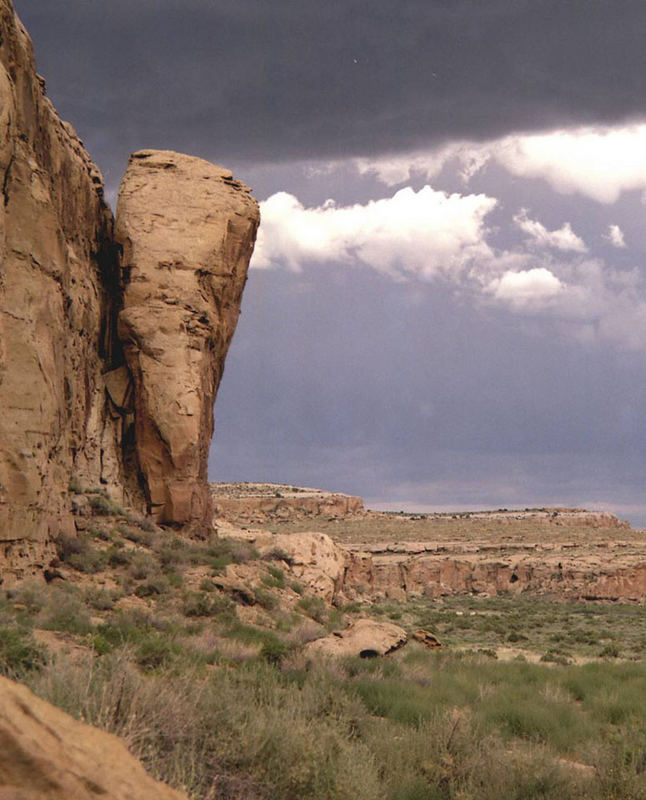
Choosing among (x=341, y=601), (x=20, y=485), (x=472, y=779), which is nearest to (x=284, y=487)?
(x=341, y=601)

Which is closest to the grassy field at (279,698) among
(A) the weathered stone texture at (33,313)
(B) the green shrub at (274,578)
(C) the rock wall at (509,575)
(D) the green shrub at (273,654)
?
(D) the green shrub at (273,654)

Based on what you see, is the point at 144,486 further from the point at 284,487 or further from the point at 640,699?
the point at 284,487

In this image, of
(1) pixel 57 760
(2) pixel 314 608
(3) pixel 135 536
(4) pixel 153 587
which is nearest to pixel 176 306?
(3) pixel 135 536

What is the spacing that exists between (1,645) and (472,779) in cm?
559

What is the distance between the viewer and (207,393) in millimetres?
25516

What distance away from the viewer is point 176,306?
2452 centimetres

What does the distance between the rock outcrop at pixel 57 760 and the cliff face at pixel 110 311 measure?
13.8 m

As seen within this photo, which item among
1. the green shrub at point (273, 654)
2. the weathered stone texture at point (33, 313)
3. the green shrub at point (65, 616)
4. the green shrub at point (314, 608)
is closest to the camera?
the green shrub at point (273, 654)

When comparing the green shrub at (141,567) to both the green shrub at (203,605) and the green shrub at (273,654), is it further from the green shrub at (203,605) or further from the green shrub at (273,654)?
the green shrub at (273,654)

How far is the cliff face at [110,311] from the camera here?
16578 mm

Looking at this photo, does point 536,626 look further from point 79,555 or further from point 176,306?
point 79,555

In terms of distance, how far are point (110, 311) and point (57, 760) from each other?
23.9m

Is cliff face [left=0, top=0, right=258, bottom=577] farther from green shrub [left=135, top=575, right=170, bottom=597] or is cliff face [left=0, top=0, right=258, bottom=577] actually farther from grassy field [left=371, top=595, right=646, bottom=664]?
grassy field [left=371, top=595, right=646, bottom=664]

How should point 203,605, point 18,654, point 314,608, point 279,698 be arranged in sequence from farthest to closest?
point 314,608 < point 203,605 < point 18,654 < point 279,698
